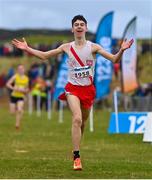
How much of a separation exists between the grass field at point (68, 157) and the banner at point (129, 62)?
5.90 m

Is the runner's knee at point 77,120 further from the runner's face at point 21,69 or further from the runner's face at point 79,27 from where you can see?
the runner's face at point 21,69

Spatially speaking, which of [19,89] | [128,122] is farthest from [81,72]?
[19,89]

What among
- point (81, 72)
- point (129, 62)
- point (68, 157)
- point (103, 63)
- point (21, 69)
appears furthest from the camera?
point (129, 62)

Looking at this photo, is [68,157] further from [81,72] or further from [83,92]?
[81,72]

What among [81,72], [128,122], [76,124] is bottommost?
[76,124]

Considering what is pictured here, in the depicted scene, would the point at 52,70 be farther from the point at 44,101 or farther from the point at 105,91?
the point at 105,91

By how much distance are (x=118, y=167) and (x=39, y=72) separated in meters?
36.2

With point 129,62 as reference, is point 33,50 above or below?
below

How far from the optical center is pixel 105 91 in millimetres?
24125

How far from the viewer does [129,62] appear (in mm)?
25812

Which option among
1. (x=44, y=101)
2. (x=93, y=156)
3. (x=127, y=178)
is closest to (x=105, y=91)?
(x=93, y=156)

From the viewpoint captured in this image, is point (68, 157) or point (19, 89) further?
point (19, 89)

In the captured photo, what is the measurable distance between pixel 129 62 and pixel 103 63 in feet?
7.54

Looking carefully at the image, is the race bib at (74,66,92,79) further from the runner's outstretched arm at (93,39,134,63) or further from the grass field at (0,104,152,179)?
the grass field at (0,104,152,179)
